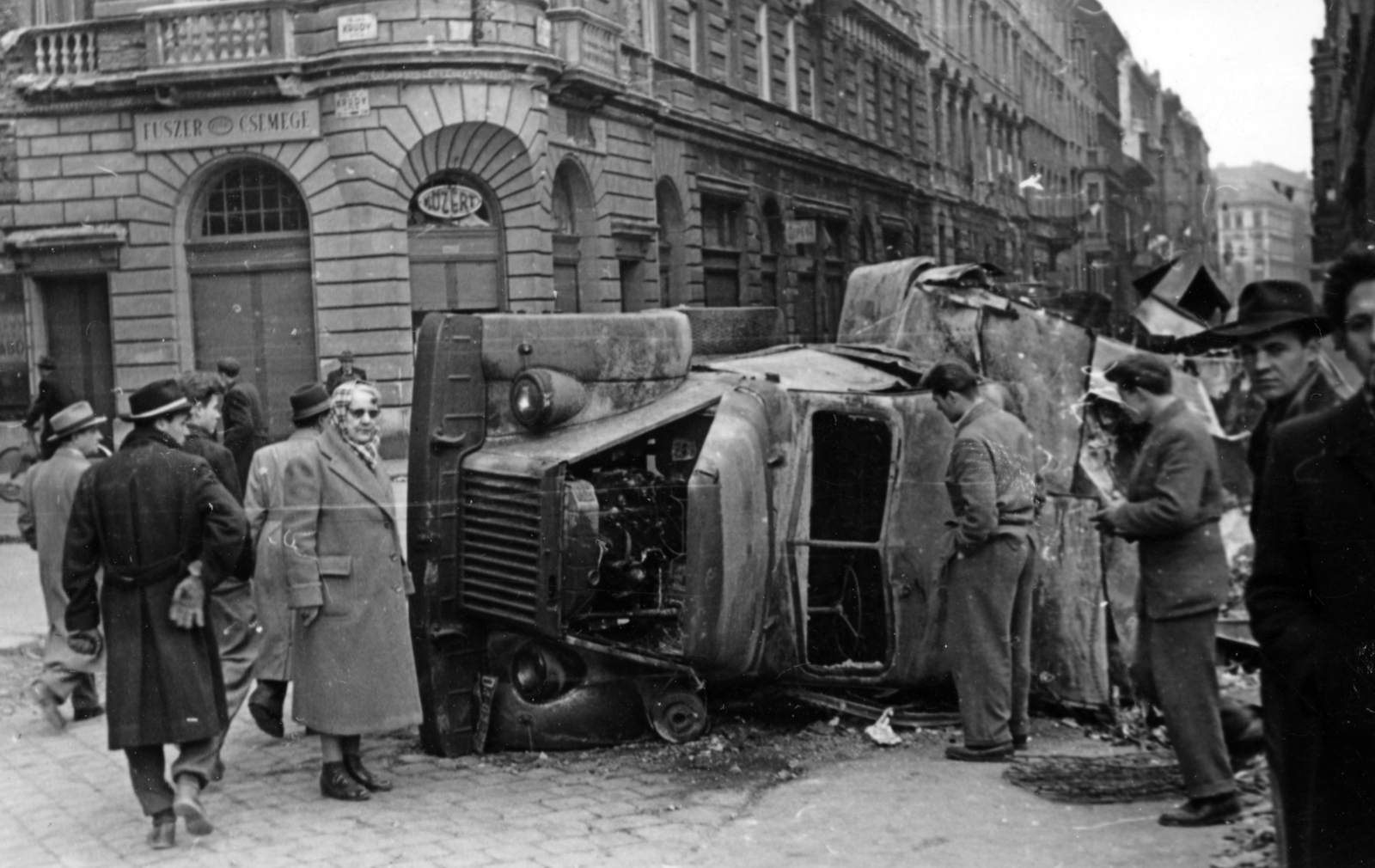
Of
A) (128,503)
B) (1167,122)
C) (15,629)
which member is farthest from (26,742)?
(1167,122)

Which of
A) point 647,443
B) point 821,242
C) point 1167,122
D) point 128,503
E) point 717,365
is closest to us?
point 128,503

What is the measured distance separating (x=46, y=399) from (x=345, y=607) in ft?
15.6

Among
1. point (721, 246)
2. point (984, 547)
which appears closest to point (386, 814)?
point (984, 547)

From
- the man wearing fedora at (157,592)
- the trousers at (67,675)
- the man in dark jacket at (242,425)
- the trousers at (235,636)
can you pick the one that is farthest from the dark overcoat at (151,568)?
the man in dark jacket at (242,425)

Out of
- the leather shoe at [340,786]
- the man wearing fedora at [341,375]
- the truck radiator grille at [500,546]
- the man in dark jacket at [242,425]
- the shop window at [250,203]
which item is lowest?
the leather shoe at [340,786]

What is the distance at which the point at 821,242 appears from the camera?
8.84m

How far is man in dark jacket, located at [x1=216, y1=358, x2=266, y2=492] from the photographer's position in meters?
8.15

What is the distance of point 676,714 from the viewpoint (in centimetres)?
647

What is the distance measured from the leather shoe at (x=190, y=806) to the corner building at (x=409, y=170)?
330 cm

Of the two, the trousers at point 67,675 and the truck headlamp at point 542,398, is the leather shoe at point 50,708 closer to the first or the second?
the trousers at point 67,675

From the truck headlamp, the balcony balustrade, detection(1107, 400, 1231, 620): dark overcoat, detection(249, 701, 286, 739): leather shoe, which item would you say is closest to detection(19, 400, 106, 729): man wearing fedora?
detection(249, 701, 286, 739): leather shoe

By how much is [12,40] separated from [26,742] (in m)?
5.15

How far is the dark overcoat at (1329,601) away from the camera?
10.3ft

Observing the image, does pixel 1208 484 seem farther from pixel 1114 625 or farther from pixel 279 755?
pixel 279 755
